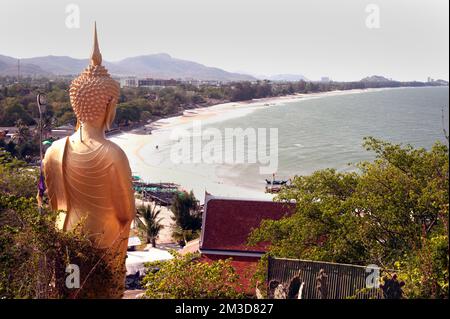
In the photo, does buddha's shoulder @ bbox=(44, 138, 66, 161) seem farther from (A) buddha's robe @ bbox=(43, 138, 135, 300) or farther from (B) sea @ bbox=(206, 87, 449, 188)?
(B) sea @ bbox=(206, 87, 449, 188)

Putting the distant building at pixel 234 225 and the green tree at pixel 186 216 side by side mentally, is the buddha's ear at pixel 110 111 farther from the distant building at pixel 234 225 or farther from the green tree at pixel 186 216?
the green tree at pixel 186 216

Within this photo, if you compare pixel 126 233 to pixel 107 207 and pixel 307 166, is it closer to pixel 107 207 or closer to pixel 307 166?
pixel 107 207

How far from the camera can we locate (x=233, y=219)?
14961mm

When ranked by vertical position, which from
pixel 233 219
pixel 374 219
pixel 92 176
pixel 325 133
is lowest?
pixel 325 133

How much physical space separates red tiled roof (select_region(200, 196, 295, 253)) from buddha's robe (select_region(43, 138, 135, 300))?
6107mm

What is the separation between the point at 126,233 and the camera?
8.82m

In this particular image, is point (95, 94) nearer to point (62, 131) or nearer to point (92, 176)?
point (92, 176)

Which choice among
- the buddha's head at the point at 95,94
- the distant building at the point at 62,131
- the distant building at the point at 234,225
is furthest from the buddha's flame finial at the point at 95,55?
the distant building at the point at 62,131

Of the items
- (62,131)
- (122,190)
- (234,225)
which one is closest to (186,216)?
(234,225)

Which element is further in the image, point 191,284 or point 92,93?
point 92,93

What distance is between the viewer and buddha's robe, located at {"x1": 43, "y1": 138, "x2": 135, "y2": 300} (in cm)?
849

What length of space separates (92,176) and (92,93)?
1373mm

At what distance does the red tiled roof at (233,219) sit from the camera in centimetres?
1457

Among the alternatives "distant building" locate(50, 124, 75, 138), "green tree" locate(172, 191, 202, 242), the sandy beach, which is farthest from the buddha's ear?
"distant building" locate(50, 124, 75, 138)
